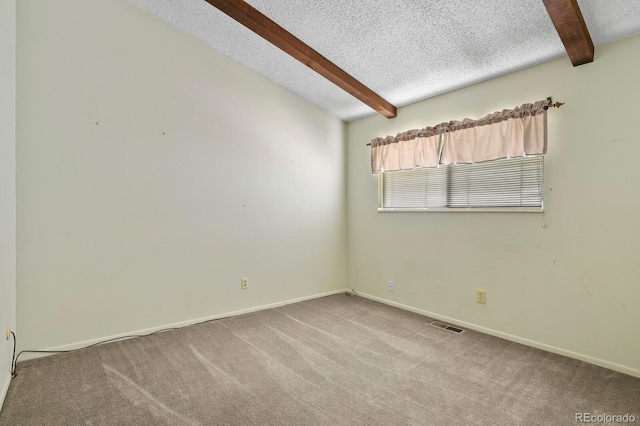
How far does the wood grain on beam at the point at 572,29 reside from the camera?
1.85 m

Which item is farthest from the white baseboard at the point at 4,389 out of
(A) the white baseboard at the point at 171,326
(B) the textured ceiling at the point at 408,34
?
(B) the textured ceiling at the point at 408,34

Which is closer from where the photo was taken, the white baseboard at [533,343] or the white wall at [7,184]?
the white wall at [7,184]

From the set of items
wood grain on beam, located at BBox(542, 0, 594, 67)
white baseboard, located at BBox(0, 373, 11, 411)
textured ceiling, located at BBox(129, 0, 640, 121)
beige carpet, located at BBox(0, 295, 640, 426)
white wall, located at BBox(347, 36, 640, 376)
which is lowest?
beige carpet, located at BBox(0, 295, 640, 426)

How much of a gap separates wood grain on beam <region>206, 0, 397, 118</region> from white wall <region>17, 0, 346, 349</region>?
829 mm

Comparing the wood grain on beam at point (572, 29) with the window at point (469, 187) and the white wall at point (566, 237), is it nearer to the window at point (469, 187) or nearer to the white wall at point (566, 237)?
the white wall at point (566, 237)

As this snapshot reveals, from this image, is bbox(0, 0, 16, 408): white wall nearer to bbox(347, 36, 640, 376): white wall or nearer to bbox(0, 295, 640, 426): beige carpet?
bbox(0, 295, 640, 426): beige carpet

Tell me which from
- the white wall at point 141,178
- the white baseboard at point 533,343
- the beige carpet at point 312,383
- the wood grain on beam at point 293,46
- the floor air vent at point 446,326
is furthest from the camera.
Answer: the floor air vent at point 446,326

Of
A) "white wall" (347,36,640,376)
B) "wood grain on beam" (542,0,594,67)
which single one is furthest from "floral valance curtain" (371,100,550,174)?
"wood grain on beam" (542,0,594,67)

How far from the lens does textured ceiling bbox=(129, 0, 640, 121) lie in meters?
2.15

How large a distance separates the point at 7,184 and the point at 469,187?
3.73 metres

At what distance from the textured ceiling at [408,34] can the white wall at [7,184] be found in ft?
3.57

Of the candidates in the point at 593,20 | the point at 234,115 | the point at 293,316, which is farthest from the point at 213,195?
the point at 593,20

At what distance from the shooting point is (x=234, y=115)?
130 inches

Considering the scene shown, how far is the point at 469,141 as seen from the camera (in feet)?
9.61
